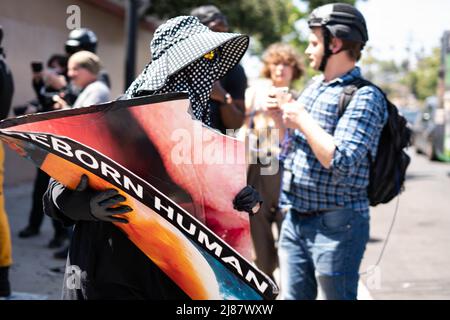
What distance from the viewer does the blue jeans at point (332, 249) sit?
119 inches

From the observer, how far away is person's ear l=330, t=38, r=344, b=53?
308 centimetres

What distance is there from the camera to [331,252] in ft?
9.89

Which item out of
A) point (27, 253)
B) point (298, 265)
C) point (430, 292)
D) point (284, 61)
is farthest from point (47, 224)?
point (298, 265)

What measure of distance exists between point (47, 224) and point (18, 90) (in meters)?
3.16

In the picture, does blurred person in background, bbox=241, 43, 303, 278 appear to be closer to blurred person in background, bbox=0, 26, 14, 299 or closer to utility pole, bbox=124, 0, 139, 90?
blurred person in background, bbox=0, 26, 14, 299

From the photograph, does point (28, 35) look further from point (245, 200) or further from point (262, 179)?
point (245, 200)

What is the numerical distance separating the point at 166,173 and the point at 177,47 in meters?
0.46

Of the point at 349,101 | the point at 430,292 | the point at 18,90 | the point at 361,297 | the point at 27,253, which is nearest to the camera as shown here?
the point at 349,101

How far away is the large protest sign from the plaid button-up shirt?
91cm

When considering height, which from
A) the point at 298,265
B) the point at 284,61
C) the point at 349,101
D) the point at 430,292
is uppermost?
the point at 284,61

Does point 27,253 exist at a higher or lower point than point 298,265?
lower

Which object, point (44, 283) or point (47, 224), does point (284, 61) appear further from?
point (47, 224)

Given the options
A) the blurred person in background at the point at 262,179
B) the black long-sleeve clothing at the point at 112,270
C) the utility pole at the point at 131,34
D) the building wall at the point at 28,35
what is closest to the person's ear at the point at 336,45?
the blurred person in background at the point at 262,179

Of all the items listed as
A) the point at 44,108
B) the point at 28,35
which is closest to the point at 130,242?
the point at 44,108
